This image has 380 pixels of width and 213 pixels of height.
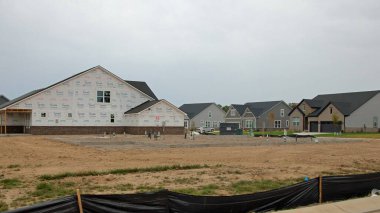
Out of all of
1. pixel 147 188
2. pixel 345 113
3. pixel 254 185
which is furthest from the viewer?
pixel 345 113

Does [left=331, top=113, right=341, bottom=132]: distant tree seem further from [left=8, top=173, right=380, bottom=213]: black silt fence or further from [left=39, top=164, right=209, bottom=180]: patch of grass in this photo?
[left=8, top=173, right=380, bottom=213]: black silt fence

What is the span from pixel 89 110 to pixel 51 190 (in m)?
44.2

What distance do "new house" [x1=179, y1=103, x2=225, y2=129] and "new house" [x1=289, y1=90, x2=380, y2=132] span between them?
22204 millimetres

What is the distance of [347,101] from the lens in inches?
2837

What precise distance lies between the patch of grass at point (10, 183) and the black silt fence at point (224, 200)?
6.27m

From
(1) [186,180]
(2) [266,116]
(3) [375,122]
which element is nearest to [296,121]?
(2) [266,116]

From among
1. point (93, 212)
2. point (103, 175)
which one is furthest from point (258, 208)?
point (103, 175)

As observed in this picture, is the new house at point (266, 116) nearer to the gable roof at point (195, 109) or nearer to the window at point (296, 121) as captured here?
the window at point (296, 121)

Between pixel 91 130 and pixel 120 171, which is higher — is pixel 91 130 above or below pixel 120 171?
above

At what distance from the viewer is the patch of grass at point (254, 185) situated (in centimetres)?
1288

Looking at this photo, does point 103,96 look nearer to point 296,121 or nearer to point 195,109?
point 195,109

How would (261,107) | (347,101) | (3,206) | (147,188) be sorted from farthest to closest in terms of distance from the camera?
1. (261,107)
2. (347,101)
3. (147,188)
4. (3,206)

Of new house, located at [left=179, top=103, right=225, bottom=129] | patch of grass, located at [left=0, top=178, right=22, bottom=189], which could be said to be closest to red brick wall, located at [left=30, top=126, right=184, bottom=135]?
new house, located at [left=179, top=103, right=225, bottom=129]

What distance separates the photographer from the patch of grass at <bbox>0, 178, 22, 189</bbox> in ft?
41.5
